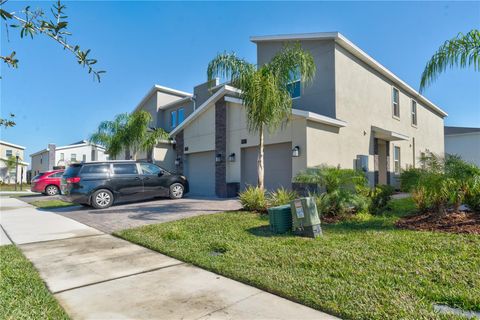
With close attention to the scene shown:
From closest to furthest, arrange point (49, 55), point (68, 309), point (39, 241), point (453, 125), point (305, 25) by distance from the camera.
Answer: point (49, 55) < point (68, 309) < point (39, 241) < point (305, 25) < point (453, 125)

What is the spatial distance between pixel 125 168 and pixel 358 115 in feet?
35.0

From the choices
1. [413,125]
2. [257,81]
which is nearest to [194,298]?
[257,81]

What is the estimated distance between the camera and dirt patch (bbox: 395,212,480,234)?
5.70m

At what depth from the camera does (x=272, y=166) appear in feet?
41.5

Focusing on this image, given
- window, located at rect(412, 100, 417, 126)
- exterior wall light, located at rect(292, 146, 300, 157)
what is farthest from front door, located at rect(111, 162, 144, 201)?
window, located at rect(412, 100, 417, 126)

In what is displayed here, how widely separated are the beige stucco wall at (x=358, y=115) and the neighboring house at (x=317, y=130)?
4cm

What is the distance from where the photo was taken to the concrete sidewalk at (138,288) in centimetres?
311

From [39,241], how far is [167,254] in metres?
3.43

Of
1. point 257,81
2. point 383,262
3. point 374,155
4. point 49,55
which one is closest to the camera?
point 49,55

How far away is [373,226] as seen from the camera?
21.7 feet

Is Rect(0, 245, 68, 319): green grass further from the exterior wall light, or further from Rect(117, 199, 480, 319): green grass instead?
the exterior wall light

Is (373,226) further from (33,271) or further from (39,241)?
(39,241)

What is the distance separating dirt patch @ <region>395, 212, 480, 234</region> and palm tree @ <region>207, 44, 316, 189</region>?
431 cm

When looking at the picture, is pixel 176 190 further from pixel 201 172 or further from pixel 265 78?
pixel 265 78
